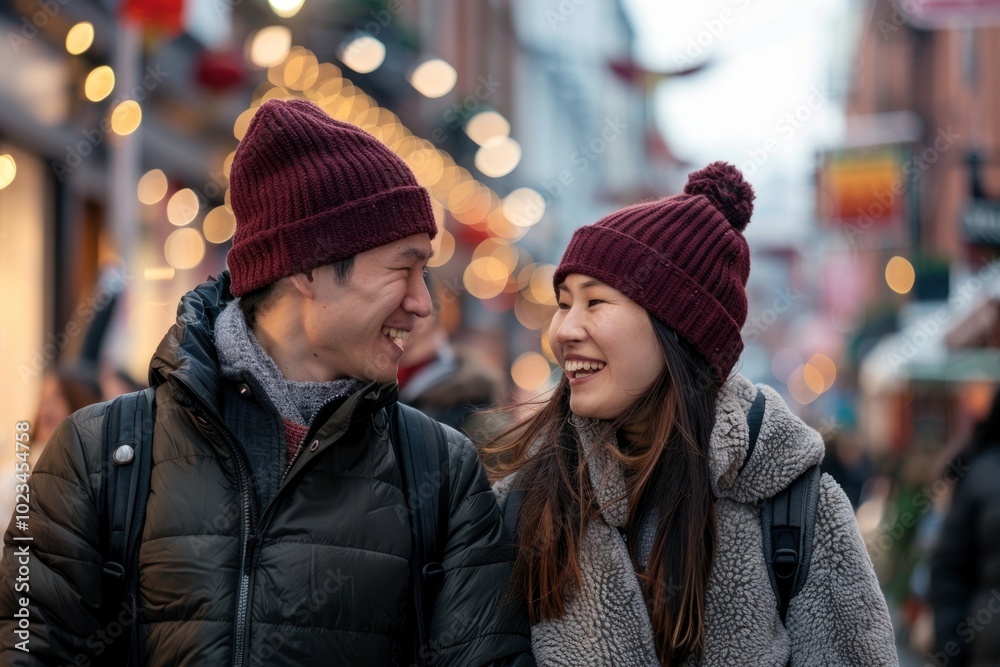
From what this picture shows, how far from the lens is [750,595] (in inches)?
113

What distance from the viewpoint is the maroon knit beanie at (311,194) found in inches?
109

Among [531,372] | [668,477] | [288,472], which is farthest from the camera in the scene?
[531,372]

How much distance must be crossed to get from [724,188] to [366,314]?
3.86 ft

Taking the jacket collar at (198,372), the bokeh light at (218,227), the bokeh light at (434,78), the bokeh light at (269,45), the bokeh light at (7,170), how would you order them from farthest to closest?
the bokeh light at (218,227)
the bokeh light at (434,78)
the bokeh light at (269,45)
the bokeh light at (7,170)
the jacket collar at (198,372)

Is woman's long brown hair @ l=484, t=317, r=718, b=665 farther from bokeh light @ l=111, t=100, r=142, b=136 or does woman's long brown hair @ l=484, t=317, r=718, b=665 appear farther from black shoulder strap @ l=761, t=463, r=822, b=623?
bokeh light @ l=111, t=100, r=142, b=136

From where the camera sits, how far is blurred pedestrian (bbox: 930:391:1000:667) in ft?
15.3

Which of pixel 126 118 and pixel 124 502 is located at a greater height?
pixel 126 118

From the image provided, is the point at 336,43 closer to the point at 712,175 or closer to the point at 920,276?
the point at 920,276

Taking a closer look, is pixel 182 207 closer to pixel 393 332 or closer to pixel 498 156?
pixel 498 156

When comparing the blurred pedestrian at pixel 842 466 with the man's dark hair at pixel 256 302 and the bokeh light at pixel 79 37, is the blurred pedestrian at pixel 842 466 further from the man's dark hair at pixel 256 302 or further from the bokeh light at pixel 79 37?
the bokeh light at pixel 79 37

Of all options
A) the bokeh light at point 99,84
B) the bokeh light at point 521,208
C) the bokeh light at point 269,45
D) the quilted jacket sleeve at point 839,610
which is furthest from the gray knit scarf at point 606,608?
the bokeh light at point 521,208

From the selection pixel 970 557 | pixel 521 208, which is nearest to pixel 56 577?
pixel 970 557

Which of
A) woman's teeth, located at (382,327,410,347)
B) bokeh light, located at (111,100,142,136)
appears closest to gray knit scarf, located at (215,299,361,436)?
woman's teeth, located at (382,327,410,347)

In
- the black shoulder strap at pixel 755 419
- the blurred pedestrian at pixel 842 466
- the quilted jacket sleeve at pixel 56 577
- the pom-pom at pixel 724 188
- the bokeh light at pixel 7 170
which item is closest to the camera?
the quilted jacket sleeve at pixel 56 577
